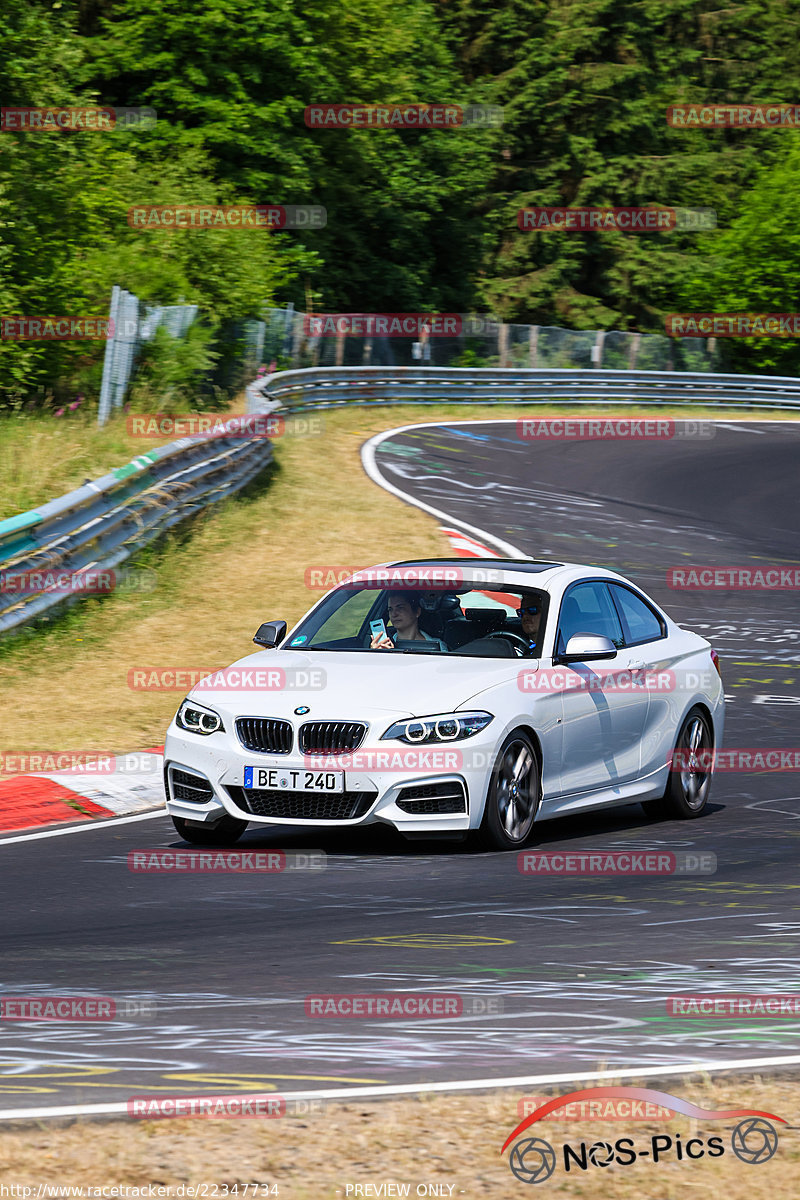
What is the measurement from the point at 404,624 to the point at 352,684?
3.11 ft

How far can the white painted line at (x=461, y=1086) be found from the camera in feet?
15.6

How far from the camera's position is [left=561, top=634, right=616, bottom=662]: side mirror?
389 inches

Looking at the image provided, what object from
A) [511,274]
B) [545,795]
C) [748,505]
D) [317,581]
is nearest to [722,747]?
[545,795]

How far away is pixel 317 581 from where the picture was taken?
19.4 meters

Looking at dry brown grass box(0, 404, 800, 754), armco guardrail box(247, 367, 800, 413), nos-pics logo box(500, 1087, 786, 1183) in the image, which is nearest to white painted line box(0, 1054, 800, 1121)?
nos-pics logo box(500, 1087, 786, 1183)

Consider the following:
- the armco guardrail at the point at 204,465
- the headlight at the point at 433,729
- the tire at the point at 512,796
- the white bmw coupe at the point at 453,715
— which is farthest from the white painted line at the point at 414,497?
the headlight at the point at 433,729

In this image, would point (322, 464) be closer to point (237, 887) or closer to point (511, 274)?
point (237, 887)

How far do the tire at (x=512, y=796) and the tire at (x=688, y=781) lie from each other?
4.91 ft

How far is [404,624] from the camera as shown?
1030 centimetres

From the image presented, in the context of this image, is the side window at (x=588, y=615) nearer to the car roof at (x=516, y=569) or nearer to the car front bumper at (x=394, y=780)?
the car roof at (x=516, y=569)

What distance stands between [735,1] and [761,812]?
66.1m

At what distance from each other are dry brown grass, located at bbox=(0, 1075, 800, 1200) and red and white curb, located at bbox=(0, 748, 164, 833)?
5.87 metres

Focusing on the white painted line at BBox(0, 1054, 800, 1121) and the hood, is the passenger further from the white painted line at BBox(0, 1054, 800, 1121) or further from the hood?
the white painted line at BBox(0, 1054, 800, 1121)

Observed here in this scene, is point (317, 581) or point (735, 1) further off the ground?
point (735, 1)
